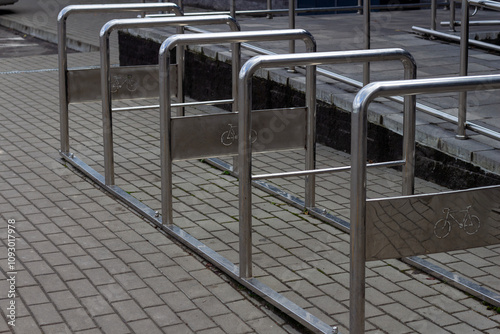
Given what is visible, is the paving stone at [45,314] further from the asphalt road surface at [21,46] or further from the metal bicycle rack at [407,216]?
the asphalt road surface at [21,46]

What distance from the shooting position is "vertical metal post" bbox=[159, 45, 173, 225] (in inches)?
192

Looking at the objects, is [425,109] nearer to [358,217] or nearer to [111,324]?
[358,217]

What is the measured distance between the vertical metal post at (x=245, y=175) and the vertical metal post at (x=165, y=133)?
0.93 metres

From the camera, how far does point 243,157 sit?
4.09m

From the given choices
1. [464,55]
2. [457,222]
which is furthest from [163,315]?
[464,55]

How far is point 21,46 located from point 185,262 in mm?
10078

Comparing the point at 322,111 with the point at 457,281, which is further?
the point at 322,111

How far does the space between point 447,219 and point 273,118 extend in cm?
163

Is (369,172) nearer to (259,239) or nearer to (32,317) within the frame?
(259,239)

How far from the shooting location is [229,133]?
5098 millimetres

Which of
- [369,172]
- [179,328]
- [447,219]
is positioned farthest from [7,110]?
[447,219]

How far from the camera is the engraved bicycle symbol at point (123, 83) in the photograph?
6207 mm

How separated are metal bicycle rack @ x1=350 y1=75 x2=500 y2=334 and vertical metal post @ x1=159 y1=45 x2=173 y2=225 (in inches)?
75.6

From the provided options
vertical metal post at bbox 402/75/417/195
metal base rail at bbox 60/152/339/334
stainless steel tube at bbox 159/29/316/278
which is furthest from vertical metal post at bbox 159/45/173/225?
vertical metal post at bbox 402/75/417/195
